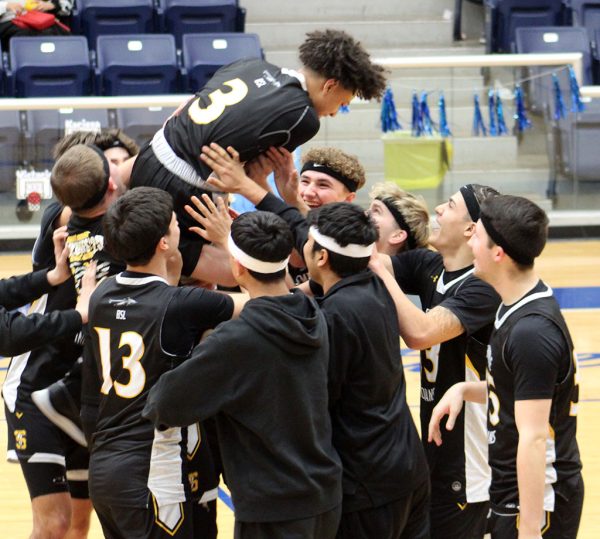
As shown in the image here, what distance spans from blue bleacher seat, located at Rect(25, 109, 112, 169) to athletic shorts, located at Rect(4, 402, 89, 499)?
5.47 metres

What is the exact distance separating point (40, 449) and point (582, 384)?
12.5 feet

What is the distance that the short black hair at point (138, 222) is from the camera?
3172 millimetres

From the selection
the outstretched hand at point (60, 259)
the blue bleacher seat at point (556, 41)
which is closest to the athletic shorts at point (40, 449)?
the outstretched hand at point (60, 259)

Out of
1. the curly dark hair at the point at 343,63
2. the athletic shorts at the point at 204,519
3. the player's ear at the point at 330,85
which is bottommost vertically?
the athletic shorts at the point at 204,519

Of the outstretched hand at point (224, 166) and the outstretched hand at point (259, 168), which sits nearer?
the outstretched hand at point (224, 166)

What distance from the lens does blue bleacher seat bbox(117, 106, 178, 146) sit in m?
8.95

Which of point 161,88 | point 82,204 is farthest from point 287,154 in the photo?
point 161,88

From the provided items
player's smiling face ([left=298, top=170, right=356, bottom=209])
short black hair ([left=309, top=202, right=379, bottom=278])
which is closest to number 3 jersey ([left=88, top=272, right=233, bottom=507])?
A: short black hair ([left=309, top=202, right=379, bottom=278])

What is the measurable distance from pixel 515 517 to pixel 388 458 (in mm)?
438

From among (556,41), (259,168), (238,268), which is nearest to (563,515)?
(238,268)

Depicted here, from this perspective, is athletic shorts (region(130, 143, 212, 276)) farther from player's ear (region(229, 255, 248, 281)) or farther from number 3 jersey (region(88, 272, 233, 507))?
player's ear (region(229, 255, 248, 281))

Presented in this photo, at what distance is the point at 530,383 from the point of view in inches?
117

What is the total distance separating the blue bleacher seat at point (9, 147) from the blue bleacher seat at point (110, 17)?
2.27 m

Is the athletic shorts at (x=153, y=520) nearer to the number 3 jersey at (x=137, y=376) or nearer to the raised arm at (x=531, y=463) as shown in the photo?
the number 3 jersey at (x=137, y=376)
